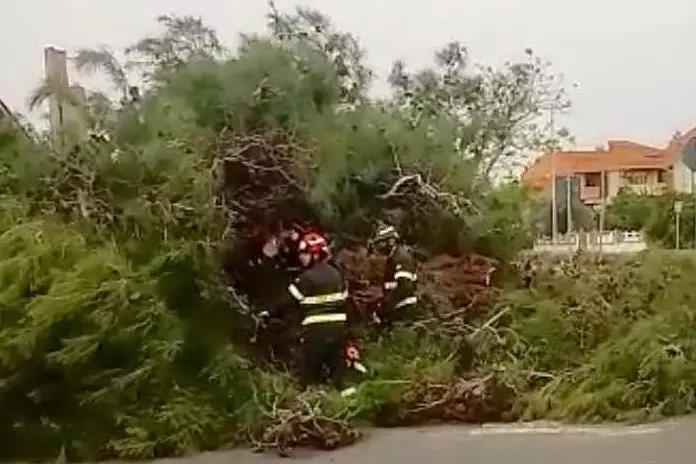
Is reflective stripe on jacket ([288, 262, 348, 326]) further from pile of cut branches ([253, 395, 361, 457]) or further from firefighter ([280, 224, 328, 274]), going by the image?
pile of cut branches ([253, 395, 361, 457])

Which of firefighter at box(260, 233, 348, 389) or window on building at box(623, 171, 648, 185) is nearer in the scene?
firefighter at box(260, 233, 348, 389)

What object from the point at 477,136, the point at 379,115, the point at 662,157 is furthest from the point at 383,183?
the point at 662,157

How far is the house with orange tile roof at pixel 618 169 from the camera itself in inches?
472

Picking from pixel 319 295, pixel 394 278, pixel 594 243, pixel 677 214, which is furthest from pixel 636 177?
pixel 319 295

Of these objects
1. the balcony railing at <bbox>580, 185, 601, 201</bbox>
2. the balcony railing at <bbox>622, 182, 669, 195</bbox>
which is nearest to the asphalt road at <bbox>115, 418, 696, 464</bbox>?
the balcony railing at <bbox>580, 185, 601, 201</bbox>

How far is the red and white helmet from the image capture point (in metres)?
8.73

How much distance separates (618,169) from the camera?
13.4 m

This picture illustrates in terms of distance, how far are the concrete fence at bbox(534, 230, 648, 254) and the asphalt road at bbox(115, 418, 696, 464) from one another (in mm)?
2752

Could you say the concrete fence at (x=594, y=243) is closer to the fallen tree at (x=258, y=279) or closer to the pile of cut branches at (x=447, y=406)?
the fallen tree at (x=258, y=279)

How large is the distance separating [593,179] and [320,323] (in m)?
5.46

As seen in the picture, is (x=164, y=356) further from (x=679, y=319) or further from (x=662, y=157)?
(x=662, y=157)

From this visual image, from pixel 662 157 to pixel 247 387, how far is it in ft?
24.2

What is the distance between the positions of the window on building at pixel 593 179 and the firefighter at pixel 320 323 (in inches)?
189

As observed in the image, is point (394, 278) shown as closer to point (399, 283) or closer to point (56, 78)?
point (399, 283)
